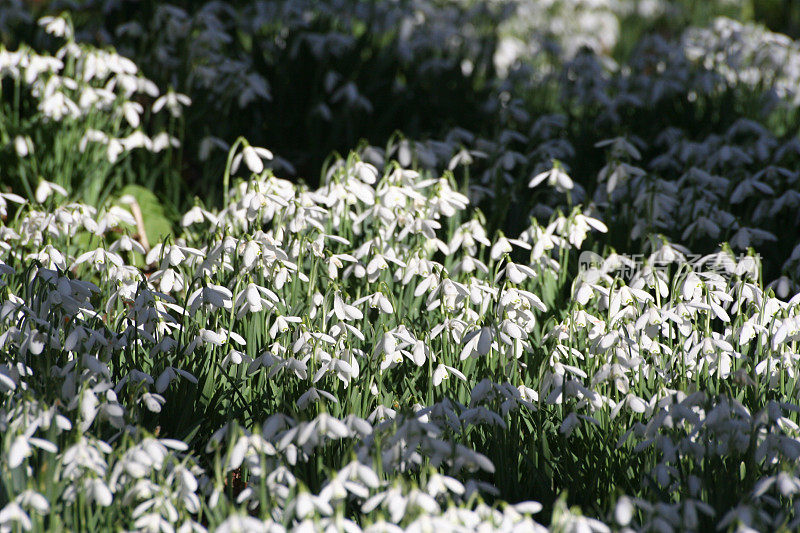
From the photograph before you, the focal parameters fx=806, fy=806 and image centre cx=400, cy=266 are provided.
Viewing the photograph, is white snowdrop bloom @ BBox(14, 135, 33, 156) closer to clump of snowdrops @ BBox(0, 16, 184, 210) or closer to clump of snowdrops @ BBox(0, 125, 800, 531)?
clump of snowdrops @ BBox(0, 16, 184, 210)

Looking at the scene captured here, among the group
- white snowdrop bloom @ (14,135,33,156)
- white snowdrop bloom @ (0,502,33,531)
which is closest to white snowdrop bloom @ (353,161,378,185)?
white snowdrop bloom @ (14,135,33,156)

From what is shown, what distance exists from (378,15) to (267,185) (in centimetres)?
336

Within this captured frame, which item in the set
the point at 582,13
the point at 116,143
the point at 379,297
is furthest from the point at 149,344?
the point at 582,13

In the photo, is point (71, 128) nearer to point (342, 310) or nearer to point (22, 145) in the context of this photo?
point (22, 145)

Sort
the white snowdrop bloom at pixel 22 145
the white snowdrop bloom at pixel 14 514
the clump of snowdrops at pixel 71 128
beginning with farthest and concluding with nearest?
the clump of snowdrops at pixel 71 128
the white snowdrop bloom at pixel 22 145
the white snowdrop bloom at pixel 14 514

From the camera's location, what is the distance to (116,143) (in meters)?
3.43

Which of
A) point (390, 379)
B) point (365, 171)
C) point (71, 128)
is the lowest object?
point (390, 379)

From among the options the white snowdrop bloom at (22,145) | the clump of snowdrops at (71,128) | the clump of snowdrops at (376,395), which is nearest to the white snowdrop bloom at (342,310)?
the clump of snowdrops at (376,395)

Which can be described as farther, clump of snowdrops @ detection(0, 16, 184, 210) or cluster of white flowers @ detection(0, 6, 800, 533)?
clump of snowdrops @ detection(0, 16, 184, 210)

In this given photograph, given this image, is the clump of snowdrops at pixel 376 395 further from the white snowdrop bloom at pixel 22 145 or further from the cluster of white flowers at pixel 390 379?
the white snowdrop bloom at pixel 22 145

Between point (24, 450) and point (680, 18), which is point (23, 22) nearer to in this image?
point (24, 450)

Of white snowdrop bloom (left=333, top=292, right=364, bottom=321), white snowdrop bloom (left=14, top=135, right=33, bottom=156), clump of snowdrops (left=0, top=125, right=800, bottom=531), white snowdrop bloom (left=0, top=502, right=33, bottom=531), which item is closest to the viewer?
white snowdrop bloom (left=0, top=502, right=33, bottom=531)

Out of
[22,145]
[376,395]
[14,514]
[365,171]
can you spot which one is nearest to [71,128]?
[22,145]

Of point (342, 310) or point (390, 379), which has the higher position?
point (342, 310)
